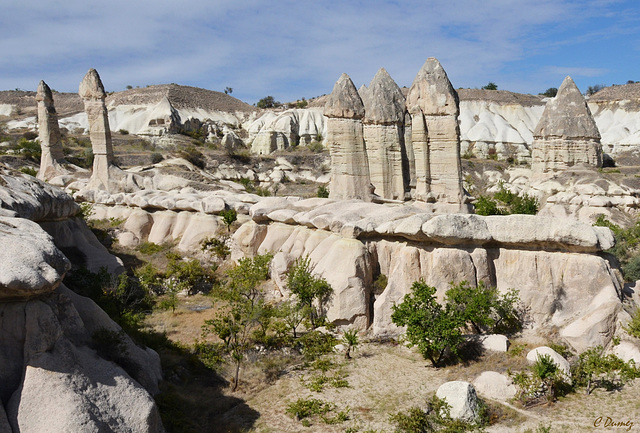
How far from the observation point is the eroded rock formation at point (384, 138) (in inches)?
744

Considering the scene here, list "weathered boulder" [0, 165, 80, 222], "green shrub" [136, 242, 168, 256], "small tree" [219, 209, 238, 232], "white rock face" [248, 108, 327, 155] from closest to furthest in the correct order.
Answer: "weathered boulder" [0, 165, 80, 222] < "small tree" [219, 209, 238, 232] < "green shrub" [136, 242, 168, 256] < "white rock face" [248, 108, 327, 155]

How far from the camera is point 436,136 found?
17.3m

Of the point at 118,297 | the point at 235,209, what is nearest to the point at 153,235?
the point at 235,209

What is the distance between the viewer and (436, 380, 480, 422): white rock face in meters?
7.16

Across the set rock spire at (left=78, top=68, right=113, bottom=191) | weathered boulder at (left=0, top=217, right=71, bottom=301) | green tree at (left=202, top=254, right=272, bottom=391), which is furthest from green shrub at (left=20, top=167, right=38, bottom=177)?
weathered boulder at (left=0, top=217, right=71, bottom=301)

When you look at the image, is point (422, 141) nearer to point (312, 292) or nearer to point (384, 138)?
point (384, 138)

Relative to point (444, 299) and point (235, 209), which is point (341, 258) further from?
point (235, 209)

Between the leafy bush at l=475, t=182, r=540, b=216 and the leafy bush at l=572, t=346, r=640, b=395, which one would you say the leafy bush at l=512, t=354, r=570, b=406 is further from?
the leafy bush at l=475, t=182, r=540, b=216

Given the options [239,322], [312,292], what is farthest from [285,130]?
Result: [239,322]

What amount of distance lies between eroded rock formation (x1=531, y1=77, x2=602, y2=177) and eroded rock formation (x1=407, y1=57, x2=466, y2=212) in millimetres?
9403

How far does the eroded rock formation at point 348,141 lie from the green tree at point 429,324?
27.1ft

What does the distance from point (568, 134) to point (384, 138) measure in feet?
34.3

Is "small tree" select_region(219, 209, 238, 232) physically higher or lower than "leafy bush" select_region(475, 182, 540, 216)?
higher

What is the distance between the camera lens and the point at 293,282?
11.5 metres
